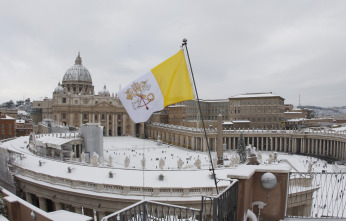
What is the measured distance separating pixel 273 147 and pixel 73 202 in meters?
61.0

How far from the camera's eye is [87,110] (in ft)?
296

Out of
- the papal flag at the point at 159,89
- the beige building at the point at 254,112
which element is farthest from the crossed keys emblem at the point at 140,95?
Answer: the beige building at the point at 254,112

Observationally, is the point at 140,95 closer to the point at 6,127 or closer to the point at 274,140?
the point at 274,140

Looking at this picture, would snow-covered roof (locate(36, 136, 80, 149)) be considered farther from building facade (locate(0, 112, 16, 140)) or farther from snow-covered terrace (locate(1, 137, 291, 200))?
building facade (locate(0, 112, 16, 140))

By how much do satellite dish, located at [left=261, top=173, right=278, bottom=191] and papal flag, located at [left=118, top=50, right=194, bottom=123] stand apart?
4.19 meters

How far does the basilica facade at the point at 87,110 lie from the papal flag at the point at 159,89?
7092 centimetres

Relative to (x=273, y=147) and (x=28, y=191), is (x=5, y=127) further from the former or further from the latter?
(x=273, y=147)

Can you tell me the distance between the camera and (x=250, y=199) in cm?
800

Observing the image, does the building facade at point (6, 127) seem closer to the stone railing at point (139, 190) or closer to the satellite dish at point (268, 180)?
the stone railing at point (139, 190)

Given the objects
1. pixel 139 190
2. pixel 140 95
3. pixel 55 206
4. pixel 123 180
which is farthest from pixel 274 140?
pixel 140 95

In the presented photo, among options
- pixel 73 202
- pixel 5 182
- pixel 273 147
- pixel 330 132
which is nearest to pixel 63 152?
pixel 5 182

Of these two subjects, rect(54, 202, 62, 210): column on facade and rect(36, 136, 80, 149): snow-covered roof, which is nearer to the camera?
rect(54, 202, 62, 210): column on facade

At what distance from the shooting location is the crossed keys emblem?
36.6 feet

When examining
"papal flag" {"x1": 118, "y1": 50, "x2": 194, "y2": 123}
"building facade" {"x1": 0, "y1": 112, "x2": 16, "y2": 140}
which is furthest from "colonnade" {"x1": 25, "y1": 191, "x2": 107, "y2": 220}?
"building facade" {"x1": 0, "y1": 112, "x2": 16, "y2": 140}
